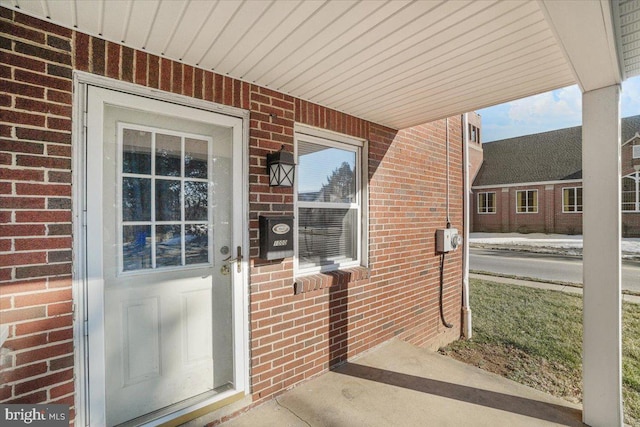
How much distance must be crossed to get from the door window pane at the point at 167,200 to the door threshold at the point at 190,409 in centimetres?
133

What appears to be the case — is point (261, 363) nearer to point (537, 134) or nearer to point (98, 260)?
point (98, 260)

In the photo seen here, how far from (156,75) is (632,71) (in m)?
3.17

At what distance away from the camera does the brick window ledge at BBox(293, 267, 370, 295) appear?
109 inches

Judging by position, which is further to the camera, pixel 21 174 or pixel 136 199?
pixel 136 199

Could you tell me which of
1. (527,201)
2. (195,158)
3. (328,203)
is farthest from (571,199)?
(195,158)

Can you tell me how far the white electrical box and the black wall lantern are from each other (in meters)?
2.69

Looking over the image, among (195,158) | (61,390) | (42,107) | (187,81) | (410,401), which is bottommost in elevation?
(410,401)

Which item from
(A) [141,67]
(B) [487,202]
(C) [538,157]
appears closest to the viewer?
(A) [141,67]

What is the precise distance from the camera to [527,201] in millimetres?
19641

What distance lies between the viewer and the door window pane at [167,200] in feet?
7.02

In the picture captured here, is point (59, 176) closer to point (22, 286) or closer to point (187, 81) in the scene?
point (22, 286)

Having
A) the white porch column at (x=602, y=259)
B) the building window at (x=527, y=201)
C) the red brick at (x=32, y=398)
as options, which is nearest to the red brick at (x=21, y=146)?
the red brick at (x=32, y=398)

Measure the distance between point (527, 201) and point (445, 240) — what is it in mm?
19182

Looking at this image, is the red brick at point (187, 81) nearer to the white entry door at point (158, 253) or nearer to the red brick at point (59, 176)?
the white entry door at point (158, 253)
